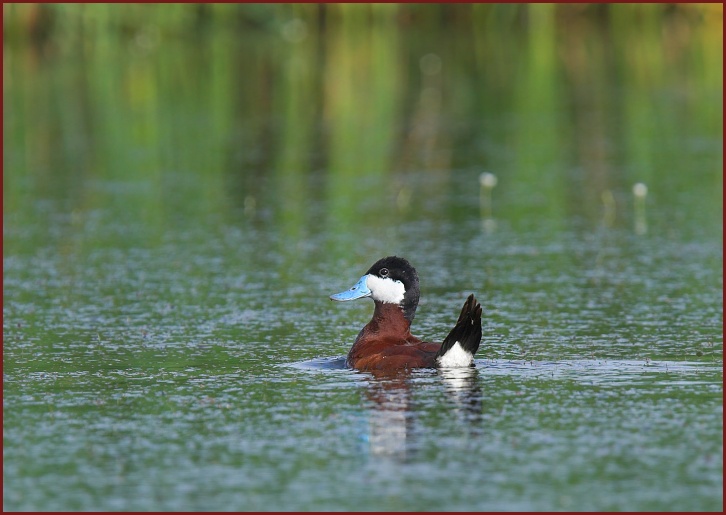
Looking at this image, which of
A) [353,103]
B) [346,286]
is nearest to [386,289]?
[346,286]

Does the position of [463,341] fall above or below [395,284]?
below

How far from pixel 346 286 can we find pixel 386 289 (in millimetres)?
3014

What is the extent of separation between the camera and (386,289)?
1010cm

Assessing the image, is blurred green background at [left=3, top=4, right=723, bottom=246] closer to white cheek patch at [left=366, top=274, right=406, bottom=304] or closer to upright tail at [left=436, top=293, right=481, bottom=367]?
white cheek patch at [left=366, top=274, right=406, bottom=304]

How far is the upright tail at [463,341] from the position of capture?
9070 millimetres

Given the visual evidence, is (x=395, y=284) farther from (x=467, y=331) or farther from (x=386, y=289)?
(x=467, y=331)

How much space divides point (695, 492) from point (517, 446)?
1.06 metres

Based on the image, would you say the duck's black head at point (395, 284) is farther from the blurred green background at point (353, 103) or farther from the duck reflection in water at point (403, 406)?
the blurred green background at point (353, 103)


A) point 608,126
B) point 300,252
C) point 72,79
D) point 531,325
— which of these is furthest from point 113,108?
point 531,325

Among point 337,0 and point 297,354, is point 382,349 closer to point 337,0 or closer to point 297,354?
point 297,354

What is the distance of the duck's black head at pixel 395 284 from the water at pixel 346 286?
0.53 metres

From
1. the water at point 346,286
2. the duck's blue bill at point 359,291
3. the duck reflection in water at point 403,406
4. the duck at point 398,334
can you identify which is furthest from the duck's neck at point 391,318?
the duck reflection in water at point 403,406

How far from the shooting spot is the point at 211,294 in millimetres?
12797

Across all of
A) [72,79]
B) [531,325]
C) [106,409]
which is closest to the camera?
[106,409]
